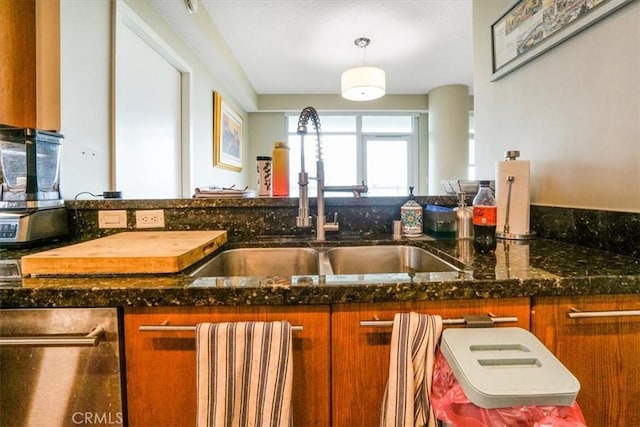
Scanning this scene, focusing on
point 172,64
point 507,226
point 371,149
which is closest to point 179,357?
point 507,226

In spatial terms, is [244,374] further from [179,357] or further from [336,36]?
[336,36]

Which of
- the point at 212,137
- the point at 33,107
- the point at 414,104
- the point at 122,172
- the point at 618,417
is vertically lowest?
the point at 618,417

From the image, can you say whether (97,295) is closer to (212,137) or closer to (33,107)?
(33,107)

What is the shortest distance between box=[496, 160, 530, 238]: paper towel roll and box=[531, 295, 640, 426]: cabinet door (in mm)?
543

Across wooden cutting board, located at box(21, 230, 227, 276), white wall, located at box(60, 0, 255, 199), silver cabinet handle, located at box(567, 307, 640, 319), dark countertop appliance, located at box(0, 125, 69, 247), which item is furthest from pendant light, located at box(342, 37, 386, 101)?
silver cabinet handle, located at box(567, 307, 640, 319)

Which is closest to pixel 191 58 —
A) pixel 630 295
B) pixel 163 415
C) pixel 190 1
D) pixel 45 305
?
pixel 190 1

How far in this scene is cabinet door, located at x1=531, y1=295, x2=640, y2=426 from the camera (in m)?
0.68

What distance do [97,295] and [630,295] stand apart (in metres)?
1.16

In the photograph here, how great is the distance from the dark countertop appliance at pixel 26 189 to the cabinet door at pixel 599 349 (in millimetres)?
1535

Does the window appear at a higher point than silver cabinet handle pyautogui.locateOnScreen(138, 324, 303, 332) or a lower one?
higher

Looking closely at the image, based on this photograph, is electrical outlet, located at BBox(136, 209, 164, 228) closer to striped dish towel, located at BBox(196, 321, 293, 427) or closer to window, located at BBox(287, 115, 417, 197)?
striped dish towel, located at BBox(196, 321, 293, 427)

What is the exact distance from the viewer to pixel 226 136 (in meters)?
3.83

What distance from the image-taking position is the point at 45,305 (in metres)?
0.64

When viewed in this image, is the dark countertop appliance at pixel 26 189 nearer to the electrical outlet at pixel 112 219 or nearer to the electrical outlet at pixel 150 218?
the electrical outlet at pixel 112 219
